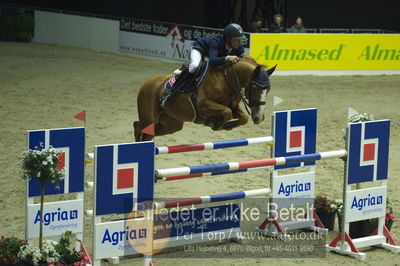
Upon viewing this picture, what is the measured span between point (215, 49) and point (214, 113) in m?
0.71

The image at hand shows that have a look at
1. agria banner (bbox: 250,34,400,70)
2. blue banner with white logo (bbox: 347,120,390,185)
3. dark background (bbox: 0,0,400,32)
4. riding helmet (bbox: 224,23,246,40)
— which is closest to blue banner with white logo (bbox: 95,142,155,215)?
riding helmet (bbox: 224,23,246,40)

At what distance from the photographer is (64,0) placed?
98.8 ft

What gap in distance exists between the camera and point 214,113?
8.44 m

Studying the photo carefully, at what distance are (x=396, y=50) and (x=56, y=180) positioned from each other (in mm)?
14577

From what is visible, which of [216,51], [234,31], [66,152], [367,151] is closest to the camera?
[66,152]

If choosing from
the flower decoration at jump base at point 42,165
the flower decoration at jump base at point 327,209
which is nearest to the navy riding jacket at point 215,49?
the flower decoration at jump base at point 327,209

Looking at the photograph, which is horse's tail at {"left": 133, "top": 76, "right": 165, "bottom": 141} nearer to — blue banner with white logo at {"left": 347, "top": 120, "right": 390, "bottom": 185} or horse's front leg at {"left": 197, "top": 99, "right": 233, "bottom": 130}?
horse's front leg at {"left": 197, "top": 99, "right": 233, "bottom": 130}

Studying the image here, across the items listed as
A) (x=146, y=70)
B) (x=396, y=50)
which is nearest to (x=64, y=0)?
(x=146, y=70)

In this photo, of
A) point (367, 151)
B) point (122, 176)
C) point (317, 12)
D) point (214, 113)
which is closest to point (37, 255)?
point (122, 176)

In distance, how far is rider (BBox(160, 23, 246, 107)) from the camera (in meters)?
8.41

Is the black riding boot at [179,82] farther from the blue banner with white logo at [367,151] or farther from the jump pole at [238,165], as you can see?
the blue banner with white logo at [367,151]

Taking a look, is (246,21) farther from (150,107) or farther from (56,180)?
(56,180)

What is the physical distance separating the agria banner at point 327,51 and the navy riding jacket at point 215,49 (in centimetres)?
948

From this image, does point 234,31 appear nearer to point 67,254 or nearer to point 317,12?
point 67,254
